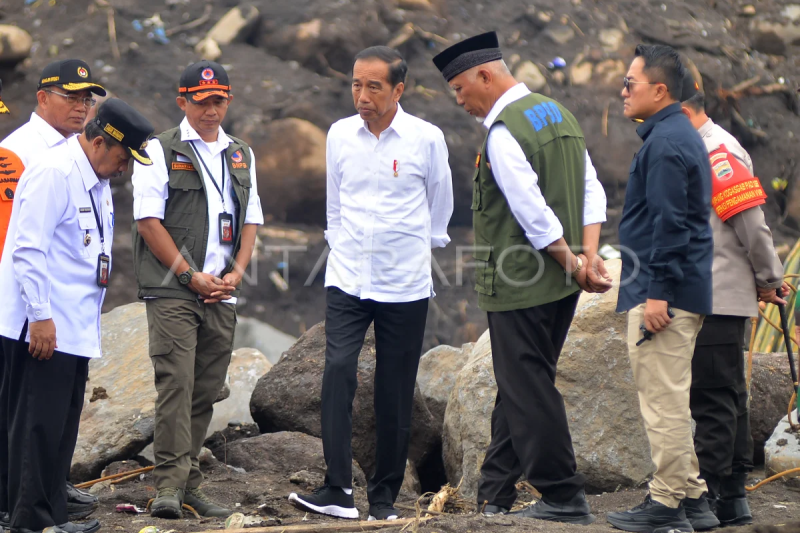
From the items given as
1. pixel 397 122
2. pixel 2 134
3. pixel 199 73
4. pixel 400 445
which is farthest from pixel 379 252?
pixel 2 134

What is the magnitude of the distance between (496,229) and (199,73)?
1.58 m

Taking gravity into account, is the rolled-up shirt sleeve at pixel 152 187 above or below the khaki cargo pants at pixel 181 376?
above

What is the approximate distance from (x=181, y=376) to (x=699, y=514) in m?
2.24

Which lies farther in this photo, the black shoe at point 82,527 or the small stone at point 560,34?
the small stone at point 560,34

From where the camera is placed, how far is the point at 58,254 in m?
3.50

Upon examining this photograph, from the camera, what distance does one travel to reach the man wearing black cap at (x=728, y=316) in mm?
3842

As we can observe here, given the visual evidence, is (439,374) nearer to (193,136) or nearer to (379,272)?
(379,272)

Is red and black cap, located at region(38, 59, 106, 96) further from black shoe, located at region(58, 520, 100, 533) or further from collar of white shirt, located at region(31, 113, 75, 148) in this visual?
black shoe, located at region(58, 520, 100, 533)

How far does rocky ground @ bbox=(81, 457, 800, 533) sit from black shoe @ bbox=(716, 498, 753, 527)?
0.09 m

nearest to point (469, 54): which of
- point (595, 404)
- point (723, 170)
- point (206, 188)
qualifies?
point (723, 170)

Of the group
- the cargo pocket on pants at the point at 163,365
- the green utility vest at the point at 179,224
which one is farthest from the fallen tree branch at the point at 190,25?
the cargo pocket on pants at the point at 163,365

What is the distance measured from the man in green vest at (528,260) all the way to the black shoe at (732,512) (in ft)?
2.28

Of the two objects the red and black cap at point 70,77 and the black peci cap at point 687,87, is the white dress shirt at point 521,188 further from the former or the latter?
the red and black cap at point 70,77

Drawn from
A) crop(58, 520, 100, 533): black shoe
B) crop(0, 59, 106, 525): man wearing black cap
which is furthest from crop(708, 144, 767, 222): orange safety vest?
crop(58, 520, 100, 533): black shoe
